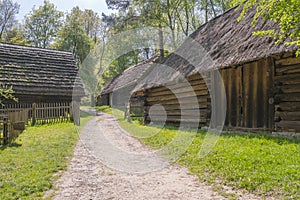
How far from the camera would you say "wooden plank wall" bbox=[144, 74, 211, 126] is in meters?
10.8

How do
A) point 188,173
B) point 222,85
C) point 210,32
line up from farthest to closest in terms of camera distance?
point 210,32 < point 222,85 < point 188,173

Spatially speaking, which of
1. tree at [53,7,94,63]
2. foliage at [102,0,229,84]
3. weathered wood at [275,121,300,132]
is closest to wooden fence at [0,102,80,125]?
weathered wood at [275,121,300,132]

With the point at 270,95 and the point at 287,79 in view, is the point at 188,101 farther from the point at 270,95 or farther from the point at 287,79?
the point at 287,79

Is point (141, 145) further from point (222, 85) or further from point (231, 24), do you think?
point (231, 24)

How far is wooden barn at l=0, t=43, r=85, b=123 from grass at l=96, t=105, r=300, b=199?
10499mm

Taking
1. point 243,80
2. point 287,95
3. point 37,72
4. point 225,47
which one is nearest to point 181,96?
point 225,47

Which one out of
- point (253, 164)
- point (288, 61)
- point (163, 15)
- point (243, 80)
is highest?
point (163, 15)

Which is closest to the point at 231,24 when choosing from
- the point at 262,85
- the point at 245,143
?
the point at 262,85

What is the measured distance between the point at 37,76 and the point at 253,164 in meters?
15.1

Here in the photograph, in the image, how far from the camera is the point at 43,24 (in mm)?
41594

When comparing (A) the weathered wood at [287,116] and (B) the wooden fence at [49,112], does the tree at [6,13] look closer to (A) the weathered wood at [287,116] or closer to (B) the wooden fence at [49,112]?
(B) the wooden fence at [49,112]

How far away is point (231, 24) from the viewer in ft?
36.2

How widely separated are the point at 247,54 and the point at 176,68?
523cm

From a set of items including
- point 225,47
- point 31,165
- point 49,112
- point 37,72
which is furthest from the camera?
point 37,72
